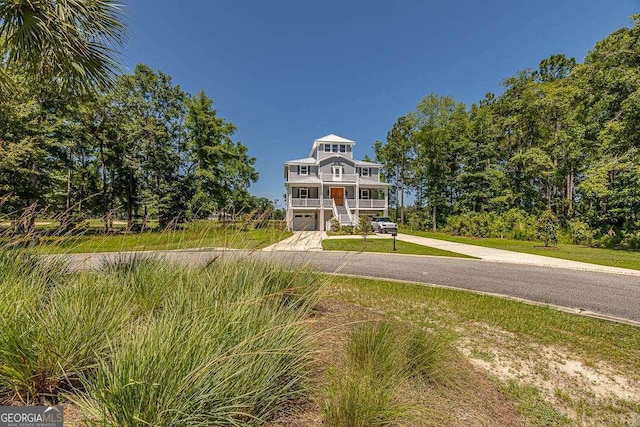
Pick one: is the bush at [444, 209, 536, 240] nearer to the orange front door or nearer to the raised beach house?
the raised beach house

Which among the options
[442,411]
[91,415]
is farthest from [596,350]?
[91,415]

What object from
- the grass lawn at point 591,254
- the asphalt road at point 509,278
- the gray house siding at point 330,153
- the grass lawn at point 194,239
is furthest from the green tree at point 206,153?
the grass lawn at point 591,254

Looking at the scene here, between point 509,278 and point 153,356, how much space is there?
31.9ft

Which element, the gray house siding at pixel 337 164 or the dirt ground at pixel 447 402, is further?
the gray house siding at pixel 337 164

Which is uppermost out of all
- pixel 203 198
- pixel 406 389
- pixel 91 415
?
pixel 203 198

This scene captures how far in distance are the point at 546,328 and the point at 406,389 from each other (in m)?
3.79

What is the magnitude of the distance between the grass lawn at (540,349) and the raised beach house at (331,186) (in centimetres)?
2189

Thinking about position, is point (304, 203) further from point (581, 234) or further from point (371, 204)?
point (581, 234)

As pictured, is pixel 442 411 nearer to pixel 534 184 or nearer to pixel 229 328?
pixel 229 328

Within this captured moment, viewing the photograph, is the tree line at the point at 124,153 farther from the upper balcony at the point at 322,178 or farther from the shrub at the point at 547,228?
the shrub at the point at 547,228

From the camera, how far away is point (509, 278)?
26.6ft

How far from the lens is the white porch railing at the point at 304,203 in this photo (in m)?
28.2

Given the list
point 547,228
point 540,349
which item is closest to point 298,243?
point 540,349

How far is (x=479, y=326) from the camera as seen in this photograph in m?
4.36
